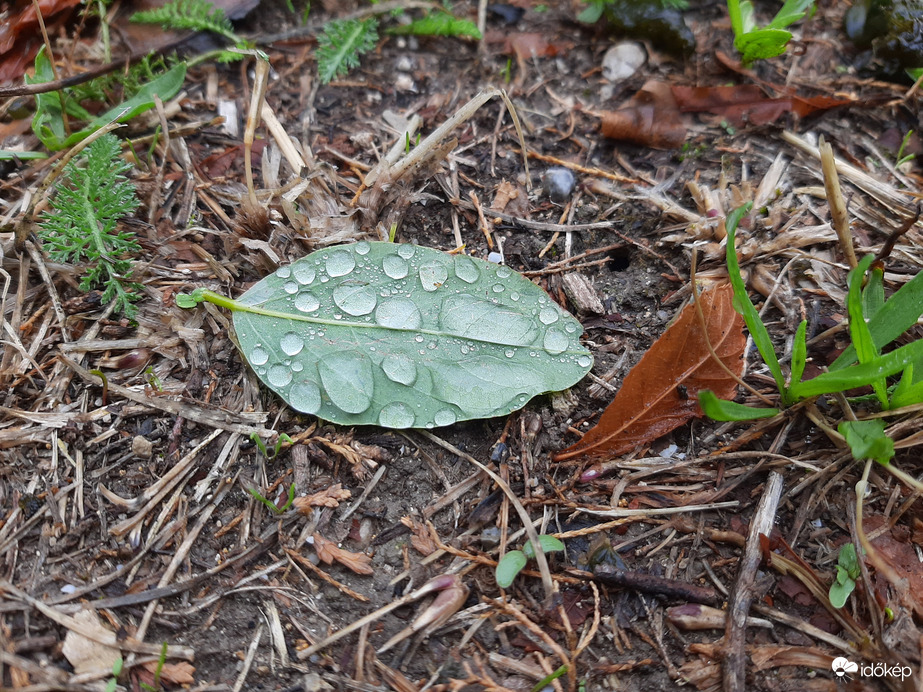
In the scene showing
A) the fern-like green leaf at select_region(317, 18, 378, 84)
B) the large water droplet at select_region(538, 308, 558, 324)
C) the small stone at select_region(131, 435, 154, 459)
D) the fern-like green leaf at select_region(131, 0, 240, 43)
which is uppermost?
the fern-like green leaf at select_region(131, 0, 240, 43)

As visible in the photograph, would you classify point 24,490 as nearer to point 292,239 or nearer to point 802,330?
point 292,239

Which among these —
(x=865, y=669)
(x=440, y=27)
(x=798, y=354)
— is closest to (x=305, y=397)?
(x=798, y=354)

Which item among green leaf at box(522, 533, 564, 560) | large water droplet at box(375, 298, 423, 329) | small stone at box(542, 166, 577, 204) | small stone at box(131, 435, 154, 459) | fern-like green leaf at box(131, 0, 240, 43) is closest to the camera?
green leaf at box(522, 533, 564, 560)

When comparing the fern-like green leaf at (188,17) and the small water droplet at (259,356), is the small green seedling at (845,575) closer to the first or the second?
the small water droplet at (259,356)

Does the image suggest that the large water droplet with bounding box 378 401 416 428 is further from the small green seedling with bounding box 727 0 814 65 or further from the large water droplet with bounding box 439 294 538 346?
the small green seedling with bounding box 727 0 814 65

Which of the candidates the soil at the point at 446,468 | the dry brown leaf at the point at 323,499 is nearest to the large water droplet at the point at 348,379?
the soil at the point at 446,468

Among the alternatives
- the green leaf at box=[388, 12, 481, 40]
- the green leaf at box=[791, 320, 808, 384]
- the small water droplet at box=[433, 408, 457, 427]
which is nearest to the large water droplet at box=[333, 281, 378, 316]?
the small water droplet at box=[433, 408, 457, 427]

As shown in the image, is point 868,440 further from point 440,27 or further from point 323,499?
point 440,27
